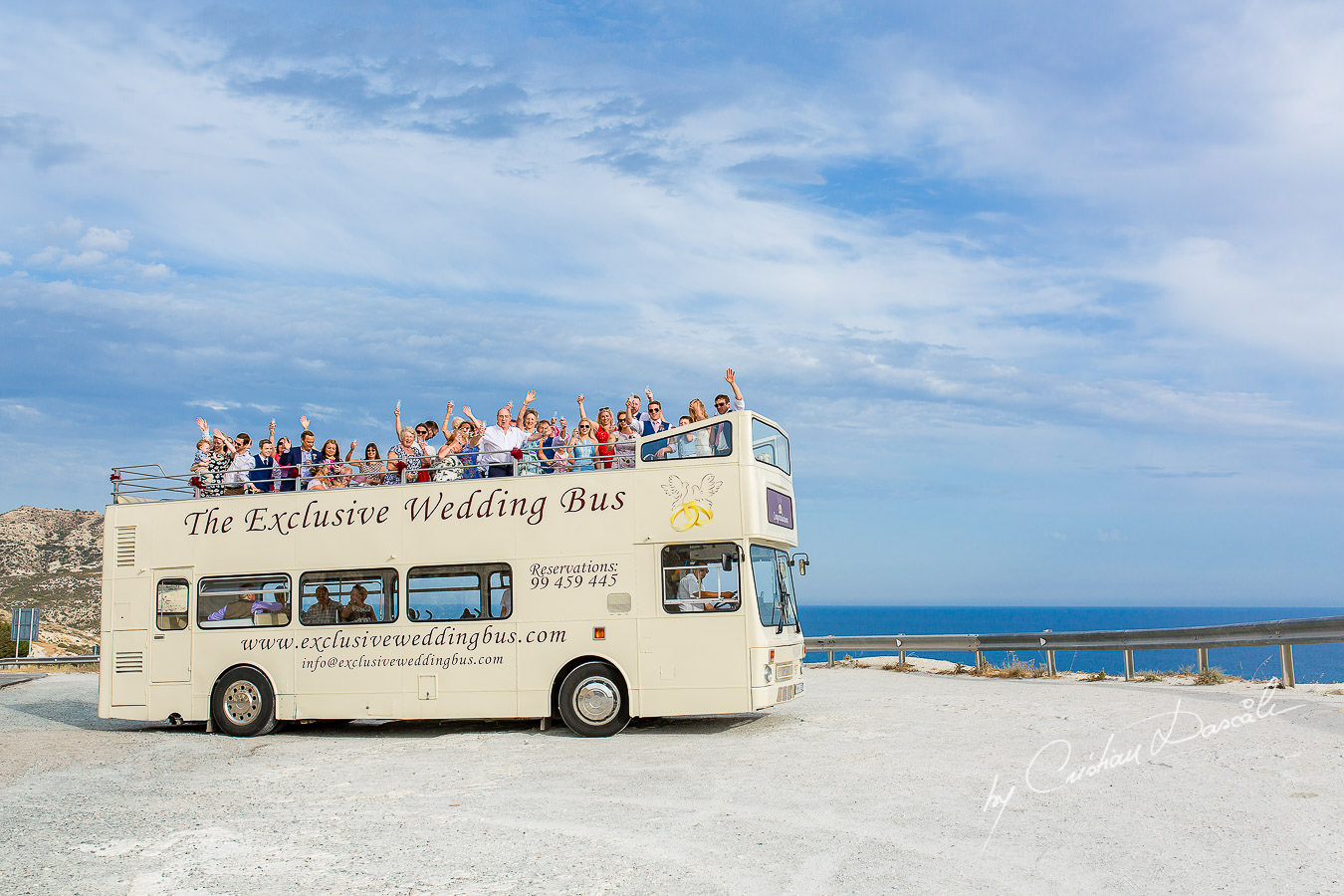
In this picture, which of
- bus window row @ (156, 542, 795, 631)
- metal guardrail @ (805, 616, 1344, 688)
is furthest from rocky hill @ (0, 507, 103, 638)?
metal guardrail @ (805, 616, 1344, 688)

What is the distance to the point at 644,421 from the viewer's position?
45.0 feet

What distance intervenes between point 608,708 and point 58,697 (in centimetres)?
1375

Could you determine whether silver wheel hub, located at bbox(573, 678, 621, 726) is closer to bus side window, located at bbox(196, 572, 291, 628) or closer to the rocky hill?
bus side window, located at bbox(196, 572, 291, 628)

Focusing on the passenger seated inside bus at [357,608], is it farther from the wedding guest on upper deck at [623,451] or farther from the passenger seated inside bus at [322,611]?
the wedding guest on upper deck at [623,451]

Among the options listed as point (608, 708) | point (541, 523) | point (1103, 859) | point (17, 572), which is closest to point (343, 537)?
point (541, 523)

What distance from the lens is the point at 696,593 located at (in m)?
12.7

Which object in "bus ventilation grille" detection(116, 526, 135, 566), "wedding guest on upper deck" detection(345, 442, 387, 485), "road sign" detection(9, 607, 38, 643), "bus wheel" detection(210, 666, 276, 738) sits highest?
"wedding guest on upper deck" detection(345, 442, 387, 485)

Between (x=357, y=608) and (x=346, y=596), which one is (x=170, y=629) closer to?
(x=346, y=596)

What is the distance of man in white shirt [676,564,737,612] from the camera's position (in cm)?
1260

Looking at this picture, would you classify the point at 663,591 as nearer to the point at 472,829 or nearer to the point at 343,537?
the point at 343,537

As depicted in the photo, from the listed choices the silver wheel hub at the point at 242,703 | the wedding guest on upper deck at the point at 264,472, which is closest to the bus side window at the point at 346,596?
the silver wheel hub at the point at 242,703

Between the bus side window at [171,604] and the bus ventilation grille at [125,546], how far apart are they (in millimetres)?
596

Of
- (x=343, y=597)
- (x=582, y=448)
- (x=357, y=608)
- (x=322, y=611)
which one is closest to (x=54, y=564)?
(x=322, y=611)

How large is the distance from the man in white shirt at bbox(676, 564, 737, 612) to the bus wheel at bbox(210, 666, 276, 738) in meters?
5.74
